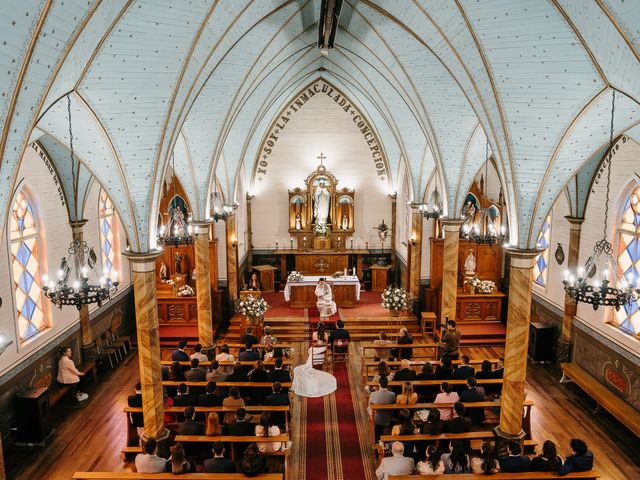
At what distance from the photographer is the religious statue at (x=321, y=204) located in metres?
23.8

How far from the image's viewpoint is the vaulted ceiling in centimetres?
564

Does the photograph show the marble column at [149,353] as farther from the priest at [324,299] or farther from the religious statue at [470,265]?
the religious statue at [470,265]

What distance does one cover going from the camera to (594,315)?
1372 cm

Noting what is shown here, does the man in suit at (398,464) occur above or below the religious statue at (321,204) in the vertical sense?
below

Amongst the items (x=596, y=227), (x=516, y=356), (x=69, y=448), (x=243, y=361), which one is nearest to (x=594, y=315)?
(x=596, y=227)

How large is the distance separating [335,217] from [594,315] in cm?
1249

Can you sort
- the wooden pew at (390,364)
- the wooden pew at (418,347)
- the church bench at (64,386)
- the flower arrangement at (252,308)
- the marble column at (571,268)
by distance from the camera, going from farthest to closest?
the flower arrangement at (252,308), the marble column at (571,268), the wooden pew at (418,347), the wooden pew at (390,364), the church bench at (64,386)

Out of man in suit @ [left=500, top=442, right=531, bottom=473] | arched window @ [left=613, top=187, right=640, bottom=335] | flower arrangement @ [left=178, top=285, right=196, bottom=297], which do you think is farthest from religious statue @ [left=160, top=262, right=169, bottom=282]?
arched window @ [left=613, top=187, right=640, bottom=335]

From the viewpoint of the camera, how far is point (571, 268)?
14.8 m

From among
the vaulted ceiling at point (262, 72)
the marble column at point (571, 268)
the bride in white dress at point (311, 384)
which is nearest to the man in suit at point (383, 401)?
the bride in white dress at point (311, 384)

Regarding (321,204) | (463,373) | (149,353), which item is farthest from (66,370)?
(321,204)

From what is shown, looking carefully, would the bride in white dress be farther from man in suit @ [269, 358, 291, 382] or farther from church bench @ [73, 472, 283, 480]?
church bench @ [73, 472, 283, 480]

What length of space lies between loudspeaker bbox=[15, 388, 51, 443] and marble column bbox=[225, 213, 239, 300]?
927 centimetres

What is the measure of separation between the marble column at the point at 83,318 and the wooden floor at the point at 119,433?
1.11 m
